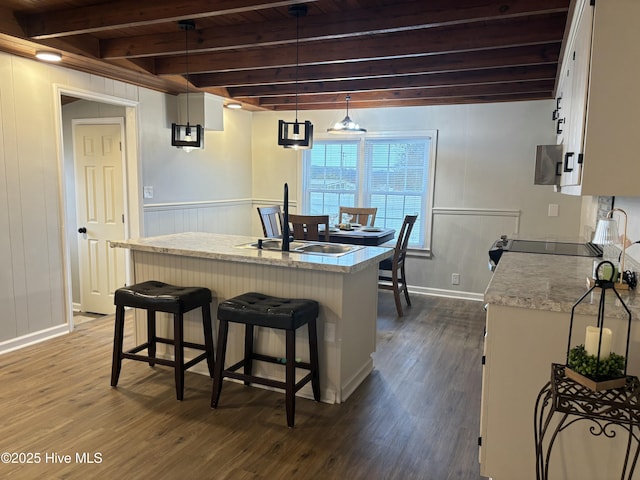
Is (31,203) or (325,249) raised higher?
(31,203)

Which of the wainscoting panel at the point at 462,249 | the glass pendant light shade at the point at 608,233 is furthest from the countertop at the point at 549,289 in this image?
the wainscoting panel at the point at 462,249

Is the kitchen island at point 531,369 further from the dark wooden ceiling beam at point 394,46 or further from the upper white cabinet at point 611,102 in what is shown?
the dark wooden ceiling beam at point 394,46

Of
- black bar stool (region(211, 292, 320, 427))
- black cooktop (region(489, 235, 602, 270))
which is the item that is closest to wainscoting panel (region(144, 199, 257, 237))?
black bar stool (region(211, 292, 320, 427))

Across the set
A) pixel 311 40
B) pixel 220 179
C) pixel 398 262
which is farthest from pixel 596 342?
pixel 220 179

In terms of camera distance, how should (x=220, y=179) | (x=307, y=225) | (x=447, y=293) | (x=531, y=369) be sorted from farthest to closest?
(x=220, y=179)
(x=447, y=293)
(x=307, y=225)
(x=531, y=369)

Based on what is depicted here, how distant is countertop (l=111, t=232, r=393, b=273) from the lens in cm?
278

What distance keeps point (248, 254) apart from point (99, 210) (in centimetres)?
261

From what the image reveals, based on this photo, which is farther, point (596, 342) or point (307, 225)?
point (307, 225)

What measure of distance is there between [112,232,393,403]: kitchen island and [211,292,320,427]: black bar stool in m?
0.10

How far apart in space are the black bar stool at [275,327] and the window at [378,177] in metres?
3.20

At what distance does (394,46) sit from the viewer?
344cm

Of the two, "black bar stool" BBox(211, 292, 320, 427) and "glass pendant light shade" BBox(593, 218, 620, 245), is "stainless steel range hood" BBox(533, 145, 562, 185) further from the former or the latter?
"black bar stool" BBox(211, 292, 320, 427)

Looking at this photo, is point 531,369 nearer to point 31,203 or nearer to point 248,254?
point 248,254

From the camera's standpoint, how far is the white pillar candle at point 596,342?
1534mm
